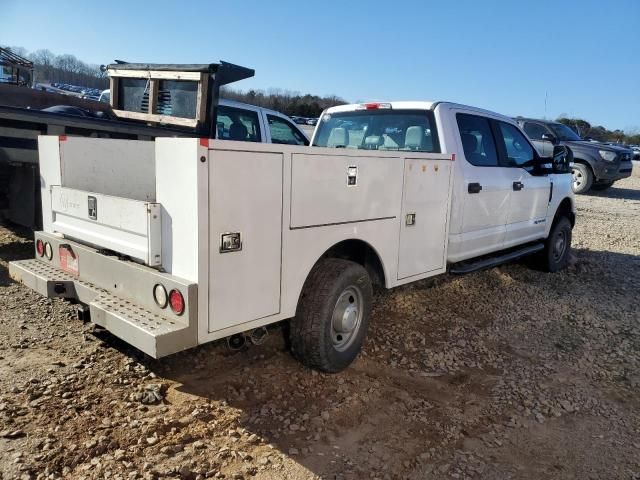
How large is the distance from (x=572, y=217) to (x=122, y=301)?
660 centimetres

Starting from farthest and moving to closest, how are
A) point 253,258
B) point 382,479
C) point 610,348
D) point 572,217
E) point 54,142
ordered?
point 572,217 < point 610,348 < point 54,142 < point 253,258 < point 382,479

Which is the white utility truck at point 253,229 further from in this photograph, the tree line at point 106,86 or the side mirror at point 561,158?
the tree line at point 106,86

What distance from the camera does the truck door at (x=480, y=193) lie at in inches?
Answer: 199

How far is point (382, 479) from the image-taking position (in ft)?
9.12

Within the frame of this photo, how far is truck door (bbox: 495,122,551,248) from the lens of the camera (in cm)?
592

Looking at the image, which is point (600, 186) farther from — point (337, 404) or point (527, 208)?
point (337, 404)

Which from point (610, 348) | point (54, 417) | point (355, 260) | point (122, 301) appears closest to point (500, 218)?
point (610, 348)

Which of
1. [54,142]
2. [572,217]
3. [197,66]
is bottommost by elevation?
[572,217]

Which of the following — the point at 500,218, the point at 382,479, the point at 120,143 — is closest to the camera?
the point at 382,479

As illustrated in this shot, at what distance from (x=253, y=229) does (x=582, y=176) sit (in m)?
16.1

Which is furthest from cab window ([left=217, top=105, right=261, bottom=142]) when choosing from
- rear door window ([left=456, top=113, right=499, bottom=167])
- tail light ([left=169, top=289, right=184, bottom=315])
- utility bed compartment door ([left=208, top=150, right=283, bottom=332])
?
tail light ([left=169, top=289, right=184, bottom=315])

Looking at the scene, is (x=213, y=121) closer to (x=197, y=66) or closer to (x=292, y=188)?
(x=197, y=66)

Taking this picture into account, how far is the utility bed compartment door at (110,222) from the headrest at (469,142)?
331 centimetres

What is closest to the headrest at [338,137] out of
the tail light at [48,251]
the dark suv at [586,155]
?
the tail light at [48,251]
